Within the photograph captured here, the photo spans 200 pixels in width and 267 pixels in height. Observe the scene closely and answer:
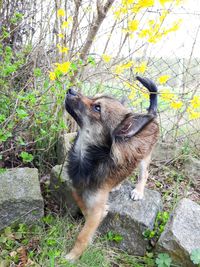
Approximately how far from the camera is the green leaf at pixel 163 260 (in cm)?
287

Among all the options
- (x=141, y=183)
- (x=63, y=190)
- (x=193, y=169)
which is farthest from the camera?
(x=193, y=169)

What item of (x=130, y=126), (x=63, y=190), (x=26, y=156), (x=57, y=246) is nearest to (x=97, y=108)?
(x=130, y=126)

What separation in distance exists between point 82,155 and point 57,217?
689 mm

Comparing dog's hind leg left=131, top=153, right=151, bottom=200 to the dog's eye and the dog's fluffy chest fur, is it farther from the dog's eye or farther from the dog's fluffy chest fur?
the dog's eye

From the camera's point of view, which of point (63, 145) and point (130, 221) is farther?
point (63, 145)

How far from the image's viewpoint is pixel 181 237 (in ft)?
9.59

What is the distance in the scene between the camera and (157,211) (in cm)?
342

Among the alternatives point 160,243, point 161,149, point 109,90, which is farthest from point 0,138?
point 161,149

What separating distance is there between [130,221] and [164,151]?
74.2 inches

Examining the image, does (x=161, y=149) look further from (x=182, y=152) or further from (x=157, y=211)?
(x=157, y=211)

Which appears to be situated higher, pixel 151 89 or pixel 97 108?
pixel 151 89

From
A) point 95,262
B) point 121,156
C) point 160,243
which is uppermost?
point 121,156

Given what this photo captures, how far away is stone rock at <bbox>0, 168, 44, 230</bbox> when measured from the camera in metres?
2.87

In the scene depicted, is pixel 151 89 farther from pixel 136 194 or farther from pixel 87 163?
pixel 136 194
